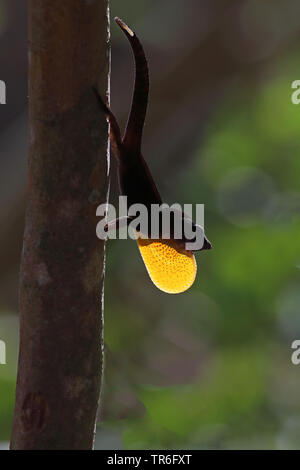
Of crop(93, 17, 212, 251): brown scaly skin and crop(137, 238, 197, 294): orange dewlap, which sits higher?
crop(93, 17, 212, 251): brown scaly skin

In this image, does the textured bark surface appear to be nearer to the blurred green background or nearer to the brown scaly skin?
the brown scaly skin

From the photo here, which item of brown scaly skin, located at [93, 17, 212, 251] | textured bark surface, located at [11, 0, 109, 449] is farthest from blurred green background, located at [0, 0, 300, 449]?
brown scaly skin, located at [93, 17, 212, 251]

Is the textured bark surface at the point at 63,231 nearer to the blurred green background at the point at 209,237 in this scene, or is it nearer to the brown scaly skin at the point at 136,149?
the brown scaly skin at the point at 136,149

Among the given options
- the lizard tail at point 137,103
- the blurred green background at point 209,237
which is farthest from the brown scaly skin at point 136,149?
the blurred green background at point 209,237

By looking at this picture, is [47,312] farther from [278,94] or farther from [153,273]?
[278,94]

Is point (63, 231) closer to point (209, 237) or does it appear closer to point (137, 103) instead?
point (137, 103)

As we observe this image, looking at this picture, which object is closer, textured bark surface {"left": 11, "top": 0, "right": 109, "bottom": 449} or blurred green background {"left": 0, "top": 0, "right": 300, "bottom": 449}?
textured bark surface {"left": 11, "top": 0, "right": 109, "bottom": 449}
